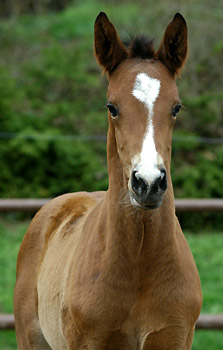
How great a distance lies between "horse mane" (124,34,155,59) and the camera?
2.71m

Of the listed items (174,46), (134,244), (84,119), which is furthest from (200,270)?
(174,46)

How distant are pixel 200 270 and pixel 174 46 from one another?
13.6 feet

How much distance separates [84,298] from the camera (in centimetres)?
262

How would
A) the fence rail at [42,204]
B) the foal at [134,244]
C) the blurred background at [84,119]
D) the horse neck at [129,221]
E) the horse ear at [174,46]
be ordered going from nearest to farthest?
the foal at [134,244]
the horse neck at [129,221]
the horse ear at [174,46]
the fence rail at [42,204]
the blurred background at [84,119]

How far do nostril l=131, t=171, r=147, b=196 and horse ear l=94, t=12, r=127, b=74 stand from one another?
76 cm

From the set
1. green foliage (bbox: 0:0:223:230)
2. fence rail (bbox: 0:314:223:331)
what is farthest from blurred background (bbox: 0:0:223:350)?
fence rail (bbox: 0:314:223:331)

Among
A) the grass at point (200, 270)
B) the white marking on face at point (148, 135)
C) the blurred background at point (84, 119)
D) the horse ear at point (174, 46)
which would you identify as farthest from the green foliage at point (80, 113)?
the white marking on face at point (148, 135)

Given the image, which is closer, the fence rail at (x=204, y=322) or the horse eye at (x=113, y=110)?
the horse eye at (x=113, y=110)

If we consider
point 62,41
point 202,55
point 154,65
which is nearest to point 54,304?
point 154,65

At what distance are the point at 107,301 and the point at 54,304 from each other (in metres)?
0.62

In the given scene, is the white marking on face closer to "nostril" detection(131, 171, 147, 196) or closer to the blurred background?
"nostril" detection(131, 171, 147, 196)

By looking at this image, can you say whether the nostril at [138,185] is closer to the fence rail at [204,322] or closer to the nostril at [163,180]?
the nostril at [163,180]

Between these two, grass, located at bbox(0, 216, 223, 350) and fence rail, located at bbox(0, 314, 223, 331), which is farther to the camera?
grass, located at bbox(0, 216, 223, 350)

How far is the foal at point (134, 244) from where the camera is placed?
97.1 inches
